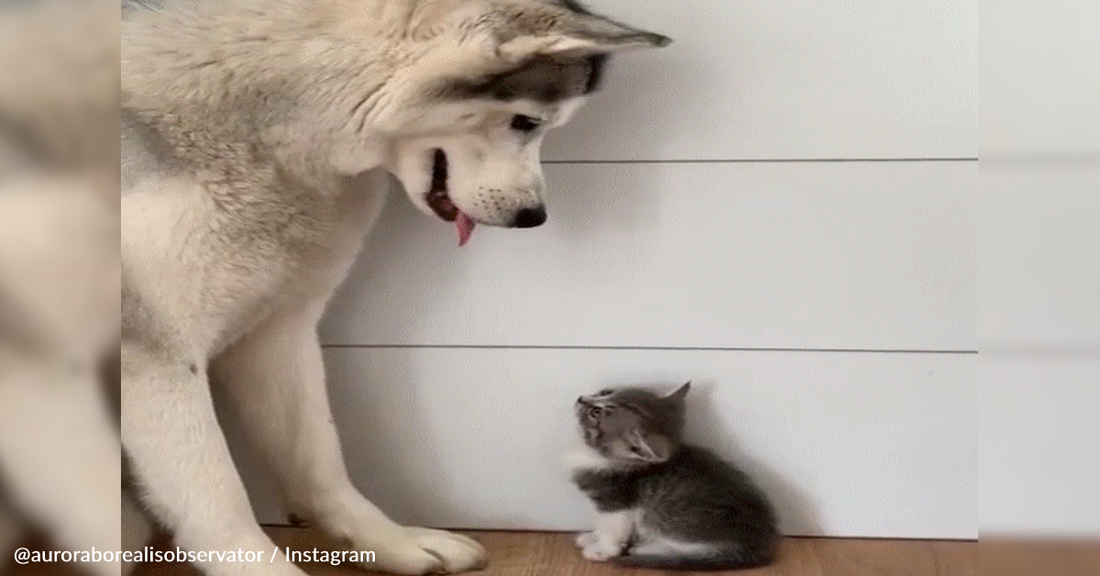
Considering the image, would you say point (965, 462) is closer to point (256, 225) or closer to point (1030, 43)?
point (1030, 43)

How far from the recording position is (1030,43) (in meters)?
0.70

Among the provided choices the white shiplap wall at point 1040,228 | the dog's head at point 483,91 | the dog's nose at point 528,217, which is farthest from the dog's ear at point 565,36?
the white shiplap wall at point 1040,228

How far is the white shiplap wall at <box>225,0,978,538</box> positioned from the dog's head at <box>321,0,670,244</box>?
0.20 m

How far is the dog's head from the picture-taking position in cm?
92

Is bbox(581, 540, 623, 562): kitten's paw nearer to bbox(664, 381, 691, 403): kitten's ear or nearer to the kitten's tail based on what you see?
the kitten's tail

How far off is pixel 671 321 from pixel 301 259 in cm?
52

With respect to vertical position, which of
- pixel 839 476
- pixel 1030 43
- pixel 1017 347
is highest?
pixel 1030 43

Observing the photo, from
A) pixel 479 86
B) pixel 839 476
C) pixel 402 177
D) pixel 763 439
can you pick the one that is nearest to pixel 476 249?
pixel 402 177

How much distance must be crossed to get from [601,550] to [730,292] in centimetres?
40

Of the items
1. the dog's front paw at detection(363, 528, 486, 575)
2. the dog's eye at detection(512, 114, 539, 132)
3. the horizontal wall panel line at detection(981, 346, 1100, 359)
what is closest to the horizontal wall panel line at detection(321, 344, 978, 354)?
the dog's front paw at detection(363, 528, 486, 575)

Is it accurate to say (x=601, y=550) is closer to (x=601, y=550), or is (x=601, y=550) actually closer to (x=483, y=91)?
(x=601, y=550)

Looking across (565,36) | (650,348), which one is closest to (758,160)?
(650,348)

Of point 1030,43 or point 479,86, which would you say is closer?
point 1030,43

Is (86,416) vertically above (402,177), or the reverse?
(402,177)
